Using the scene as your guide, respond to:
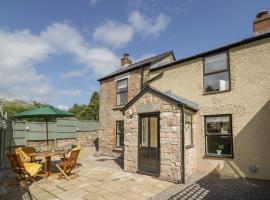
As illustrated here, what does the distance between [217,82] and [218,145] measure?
278 cm

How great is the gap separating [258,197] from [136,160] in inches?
174

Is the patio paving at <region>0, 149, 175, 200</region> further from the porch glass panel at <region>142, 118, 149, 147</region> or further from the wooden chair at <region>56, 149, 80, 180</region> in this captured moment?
the porch glass panel at <region>142, 118, 149, 147</region>

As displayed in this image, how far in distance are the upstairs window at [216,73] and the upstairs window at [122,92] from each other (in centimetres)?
563

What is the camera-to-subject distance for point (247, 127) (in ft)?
23.3

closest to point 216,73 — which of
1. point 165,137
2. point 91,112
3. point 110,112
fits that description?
point 165,137

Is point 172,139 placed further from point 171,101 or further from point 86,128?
point 86,128

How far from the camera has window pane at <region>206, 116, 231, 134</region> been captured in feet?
25.3

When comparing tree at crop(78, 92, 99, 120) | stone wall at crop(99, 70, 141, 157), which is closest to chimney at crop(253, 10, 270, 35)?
stone wall at crop(99, 70, 141, 157)

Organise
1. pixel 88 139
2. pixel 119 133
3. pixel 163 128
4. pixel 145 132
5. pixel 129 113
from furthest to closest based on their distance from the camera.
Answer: pixel 88 139
pixel 119 133
pixel 129 113
pixel 145 132
pixel 163 128

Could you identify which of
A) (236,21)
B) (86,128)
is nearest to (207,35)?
(236,21)

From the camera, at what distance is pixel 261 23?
26.8 feet

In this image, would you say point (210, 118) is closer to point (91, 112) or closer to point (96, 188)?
point (96, 188)

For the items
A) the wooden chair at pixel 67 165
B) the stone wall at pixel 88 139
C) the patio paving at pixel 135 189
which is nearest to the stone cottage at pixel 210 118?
the patio paving at pixel 135 189

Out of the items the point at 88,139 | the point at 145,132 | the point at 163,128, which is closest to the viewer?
the point at 163,128
